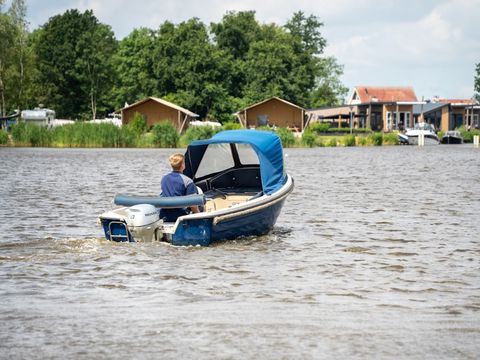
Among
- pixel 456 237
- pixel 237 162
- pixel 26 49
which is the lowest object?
pixel 456 237

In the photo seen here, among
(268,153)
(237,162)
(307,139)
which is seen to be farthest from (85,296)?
(307,139)

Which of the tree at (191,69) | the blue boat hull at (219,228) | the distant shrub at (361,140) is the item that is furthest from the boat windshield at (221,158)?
the tree at (191,69)

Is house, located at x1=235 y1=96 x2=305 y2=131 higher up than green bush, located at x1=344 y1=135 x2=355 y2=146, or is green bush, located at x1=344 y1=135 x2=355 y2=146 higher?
house, located at x1=235 y1=96 x2=305 y2=131

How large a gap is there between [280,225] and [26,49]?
8763 cm

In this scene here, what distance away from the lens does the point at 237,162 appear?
2189 cm

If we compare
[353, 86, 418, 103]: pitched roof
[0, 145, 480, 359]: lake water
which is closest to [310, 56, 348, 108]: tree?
[353, 86, 418, 103]: pitched roof

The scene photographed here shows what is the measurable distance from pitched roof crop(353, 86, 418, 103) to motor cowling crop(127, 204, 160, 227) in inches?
4608

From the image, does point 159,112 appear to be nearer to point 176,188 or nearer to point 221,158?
point 221,158

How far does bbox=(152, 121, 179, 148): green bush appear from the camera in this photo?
77562mm

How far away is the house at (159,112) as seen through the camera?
3775 inches

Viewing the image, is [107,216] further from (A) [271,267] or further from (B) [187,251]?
(A) [271,267]

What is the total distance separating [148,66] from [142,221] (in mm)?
94616

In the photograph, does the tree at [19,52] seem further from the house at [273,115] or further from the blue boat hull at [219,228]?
the blue boat hull at [219,228]

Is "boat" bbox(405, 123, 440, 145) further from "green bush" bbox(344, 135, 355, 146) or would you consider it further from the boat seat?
the boat seat
